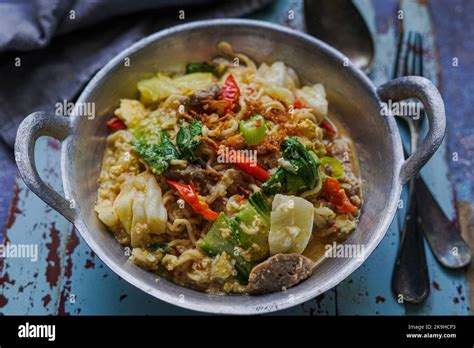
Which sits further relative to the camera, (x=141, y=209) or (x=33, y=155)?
(x=141, y=209)

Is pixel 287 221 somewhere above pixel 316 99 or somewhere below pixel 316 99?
below
